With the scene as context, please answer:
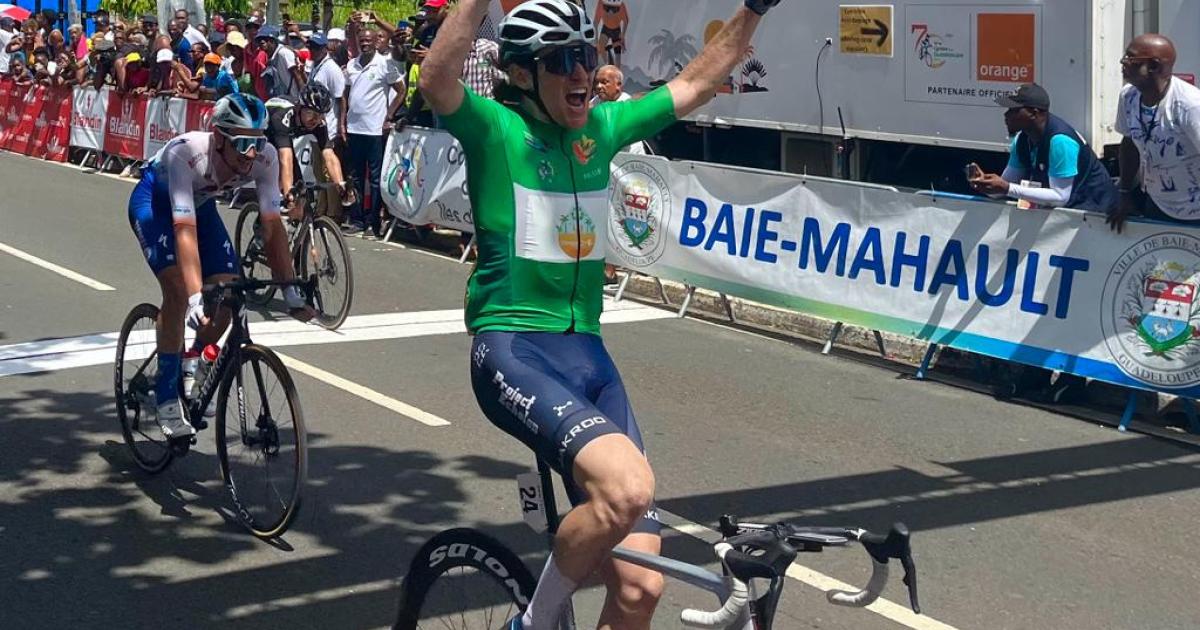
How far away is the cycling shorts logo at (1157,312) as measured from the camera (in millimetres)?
8742

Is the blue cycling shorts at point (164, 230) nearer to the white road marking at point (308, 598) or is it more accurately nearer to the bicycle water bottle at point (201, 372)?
the bicycle water bottle at point (201, 372)

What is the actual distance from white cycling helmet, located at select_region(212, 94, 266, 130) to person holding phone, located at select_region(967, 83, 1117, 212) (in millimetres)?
4950

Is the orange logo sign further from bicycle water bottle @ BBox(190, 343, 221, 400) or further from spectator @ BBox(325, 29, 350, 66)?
spectator @ BBox(325, 29, 350, 66)

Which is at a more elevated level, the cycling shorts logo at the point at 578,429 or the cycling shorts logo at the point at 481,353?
the cycling shorts logo at the point at 481,353

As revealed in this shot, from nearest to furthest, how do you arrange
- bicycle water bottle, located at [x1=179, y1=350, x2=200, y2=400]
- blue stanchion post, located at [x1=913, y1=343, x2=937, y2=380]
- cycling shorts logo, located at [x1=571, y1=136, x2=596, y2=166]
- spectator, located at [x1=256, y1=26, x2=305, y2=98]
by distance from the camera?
1. cycling shorts logo, located at [x1=571, y1=136, x2=596, y2=166]
2. bicycle water bottle, located at [x1=179, y1=350, x2=200, y2=400]
3. blue stanchion post, located at [x1=913, y1=343, x2=937, y2=380]
4. spectator, located at [x1=256, y1=26, x2=305, y2=98]

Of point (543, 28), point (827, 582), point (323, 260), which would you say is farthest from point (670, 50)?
point (543, 28)

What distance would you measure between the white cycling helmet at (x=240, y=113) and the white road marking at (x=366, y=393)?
231 cm

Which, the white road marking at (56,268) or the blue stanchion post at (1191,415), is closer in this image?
the blue stanchion post at (1191,415)

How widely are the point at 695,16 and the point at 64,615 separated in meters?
11.1

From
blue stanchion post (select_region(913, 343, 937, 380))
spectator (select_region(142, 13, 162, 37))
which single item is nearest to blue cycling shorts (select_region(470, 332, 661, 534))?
blue stanchion post (select_region(913, 343, 937, 380))

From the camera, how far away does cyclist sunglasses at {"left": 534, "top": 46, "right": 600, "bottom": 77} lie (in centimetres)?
411

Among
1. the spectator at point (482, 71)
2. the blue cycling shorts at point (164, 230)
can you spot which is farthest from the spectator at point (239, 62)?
the blue cycling shorts at point (164, 230)

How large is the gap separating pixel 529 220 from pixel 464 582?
3.23ft

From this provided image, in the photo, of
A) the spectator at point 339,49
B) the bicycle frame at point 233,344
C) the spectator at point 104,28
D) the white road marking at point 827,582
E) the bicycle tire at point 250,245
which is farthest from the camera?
the spectator at point 104,28
